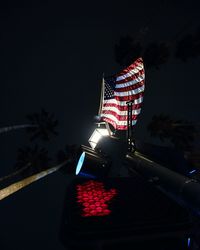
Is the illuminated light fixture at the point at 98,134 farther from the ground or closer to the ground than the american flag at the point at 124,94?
closer to the ground

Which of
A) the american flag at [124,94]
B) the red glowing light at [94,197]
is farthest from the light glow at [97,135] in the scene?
the red glowing light at [94,197]

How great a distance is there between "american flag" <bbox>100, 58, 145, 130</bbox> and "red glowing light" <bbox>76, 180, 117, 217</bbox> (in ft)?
9.80

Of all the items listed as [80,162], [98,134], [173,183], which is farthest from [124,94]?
[173,183]

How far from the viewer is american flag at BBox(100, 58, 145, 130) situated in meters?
4.48

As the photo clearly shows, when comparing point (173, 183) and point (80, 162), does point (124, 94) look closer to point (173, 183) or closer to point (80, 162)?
point (80, 162)

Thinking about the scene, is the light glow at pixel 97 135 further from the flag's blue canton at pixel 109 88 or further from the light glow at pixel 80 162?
the light glow at pixel 80 162

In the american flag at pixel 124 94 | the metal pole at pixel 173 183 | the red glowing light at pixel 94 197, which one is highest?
the american flag at pixel 124 94

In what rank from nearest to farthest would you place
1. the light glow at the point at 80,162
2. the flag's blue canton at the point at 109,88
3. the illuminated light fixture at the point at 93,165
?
the illuminated light fixture at the point at 93,165
the light glow at the point at 80,162
the flag's blue canton at the point at 109,88

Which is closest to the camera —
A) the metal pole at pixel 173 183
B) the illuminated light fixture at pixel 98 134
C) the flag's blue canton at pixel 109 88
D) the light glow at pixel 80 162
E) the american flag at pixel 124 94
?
the metal pole at pixel 173 183

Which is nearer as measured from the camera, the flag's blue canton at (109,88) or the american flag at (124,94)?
the american flag at (124,94)

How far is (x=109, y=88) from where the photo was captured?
17.6 ft

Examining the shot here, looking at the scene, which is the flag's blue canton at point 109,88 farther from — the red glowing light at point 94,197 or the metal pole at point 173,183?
the red glowing light at point 94,197

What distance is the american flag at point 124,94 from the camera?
4.48 meters

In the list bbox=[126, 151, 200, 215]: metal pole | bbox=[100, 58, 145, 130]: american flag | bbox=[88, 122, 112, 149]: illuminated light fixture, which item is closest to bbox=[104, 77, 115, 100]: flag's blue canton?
bbox=[100, 58, 145, 130]: american flag
